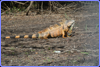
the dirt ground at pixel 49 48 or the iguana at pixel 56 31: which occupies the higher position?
the iguana at pixel 56 31

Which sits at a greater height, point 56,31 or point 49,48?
point 56,31

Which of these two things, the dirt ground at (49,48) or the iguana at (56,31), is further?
the iguana at (56,31)

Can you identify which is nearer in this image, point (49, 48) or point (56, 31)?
point (49, 48)

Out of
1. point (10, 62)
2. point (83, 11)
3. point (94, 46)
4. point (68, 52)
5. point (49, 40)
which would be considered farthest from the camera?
point (83, 11)

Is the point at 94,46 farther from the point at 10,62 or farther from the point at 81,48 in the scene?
the point at 10,62

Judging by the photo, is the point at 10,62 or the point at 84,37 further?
the point at 84,37

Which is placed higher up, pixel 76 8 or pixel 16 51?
pixel 76 8

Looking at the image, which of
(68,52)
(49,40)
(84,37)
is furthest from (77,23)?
(68,52)

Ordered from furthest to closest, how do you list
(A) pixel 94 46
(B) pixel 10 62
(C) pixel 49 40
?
(C) pixel 49 40 → (A) pixel 94 46 → (B) pixel 10 62

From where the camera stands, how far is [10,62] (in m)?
3.14

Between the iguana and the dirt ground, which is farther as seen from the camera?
the iguana

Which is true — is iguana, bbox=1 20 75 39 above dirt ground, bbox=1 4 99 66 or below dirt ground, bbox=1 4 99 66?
above

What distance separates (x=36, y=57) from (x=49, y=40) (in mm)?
1048

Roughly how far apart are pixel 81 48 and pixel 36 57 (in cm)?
108
